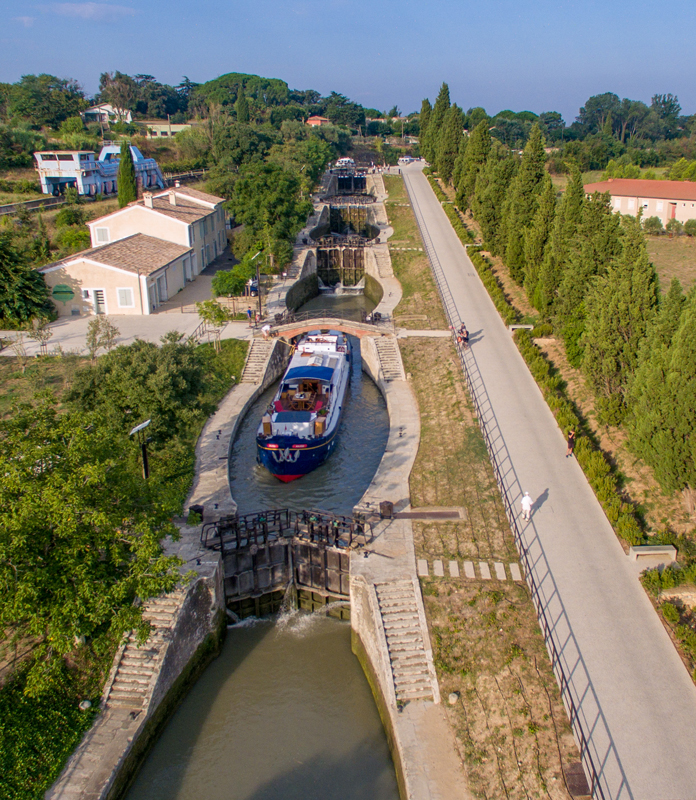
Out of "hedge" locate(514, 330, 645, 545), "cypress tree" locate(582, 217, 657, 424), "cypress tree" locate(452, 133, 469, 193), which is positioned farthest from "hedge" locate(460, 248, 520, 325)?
"cypress tree" locate(452, 133, 469, 193)

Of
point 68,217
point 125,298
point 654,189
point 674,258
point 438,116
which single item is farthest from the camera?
point 438,116

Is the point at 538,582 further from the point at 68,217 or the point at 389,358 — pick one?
the point at 68,217

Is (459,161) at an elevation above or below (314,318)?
above

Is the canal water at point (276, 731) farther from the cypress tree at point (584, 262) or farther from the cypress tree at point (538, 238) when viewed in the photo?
the cypress tree at point (538, 238)

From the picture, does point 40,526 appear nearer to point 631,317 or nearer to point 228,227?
point 631,317

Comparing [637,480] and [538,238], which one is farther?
[538,238]

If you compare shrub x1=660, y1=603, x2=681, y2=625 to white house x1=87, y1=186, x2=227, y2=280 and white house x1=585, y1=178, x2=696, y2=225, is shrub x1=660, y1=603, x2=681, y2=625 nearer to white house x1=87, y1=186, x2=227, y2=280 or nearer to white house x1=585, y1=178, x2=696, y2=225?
white house x1=87, y1=186, x2=227, y2=280

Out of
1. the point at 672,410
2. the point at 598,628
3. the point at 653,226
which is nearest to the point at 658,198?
the point at 653,226
